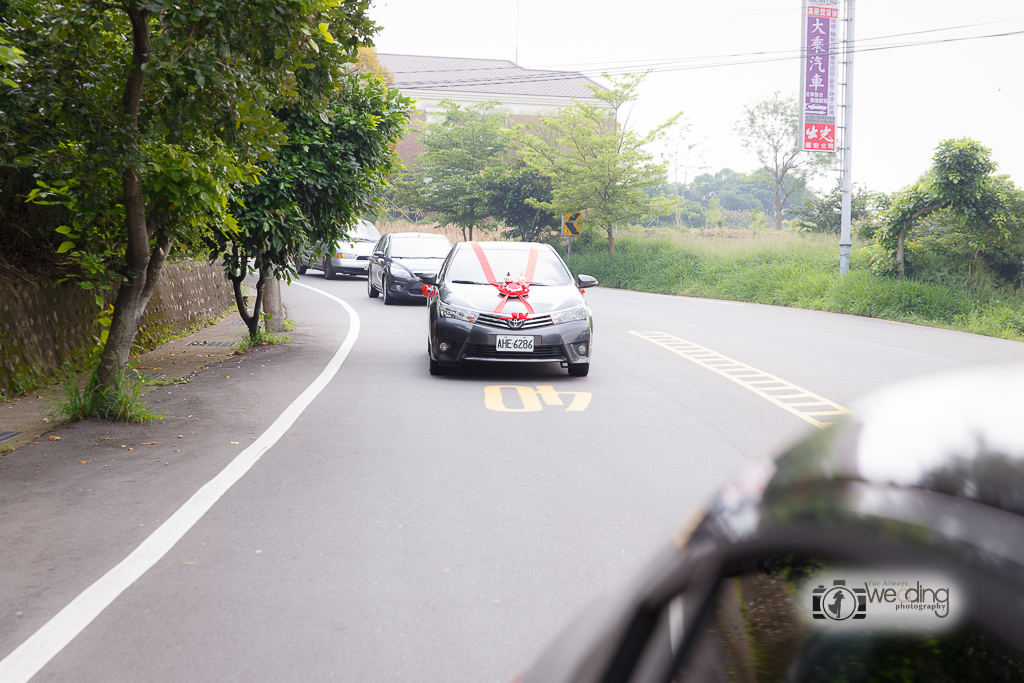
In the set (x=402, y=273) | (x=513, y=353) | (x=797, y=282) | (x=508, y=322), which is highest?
(x=402, y=273)

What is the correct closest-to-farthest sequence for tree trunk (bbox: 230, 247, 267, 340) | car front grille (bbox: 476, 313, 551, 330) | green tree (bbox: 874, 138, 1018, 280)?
car front grille (bbox: 476, 313, 551, 330)
tree trunk (bbox: 230, 247, 267, 340)
green tree (bbox: 874, 138, 1018, 280)

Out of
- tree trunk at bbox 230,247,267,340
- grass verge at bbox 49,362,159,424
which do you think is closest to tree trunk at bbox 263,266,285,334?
tree trunk at bbox 230,247,267,340

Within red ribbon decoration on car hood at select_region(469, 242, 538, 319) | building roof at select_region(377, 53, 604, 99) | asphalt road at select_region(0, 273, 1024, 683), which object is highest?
building roof at select_region(377, 53, 604, 99)

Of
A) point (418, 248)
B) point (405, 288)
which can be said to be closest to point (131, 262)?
point (405, 288)

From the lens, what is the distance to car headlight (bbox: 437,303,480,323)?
32.2 ft

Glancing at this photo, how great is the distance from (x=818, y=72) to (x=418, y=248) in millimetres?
12450

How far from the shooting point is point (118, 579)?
13.1ft

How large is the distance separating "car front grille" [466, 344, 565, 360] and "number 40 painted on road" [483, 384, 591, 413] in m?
0.33

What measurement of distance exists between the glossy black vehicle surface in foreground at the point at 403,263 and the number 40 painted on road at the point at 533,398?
9803 millimetres

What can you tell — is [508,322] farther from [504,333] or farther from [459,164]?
[459,164]

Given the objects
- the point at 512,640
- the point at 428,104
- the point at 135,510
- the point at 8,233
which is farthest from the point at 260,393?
the point at 428,104

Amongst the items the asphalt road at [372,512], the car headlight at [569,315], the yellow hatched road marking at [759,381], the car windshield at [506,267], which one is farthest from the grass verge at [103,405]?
the yellow hatched road marking at [759,381]

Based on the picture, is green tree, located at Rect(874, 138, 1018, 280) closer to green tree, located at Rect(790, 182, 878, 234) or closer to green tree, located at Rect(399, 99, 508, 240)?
green tree, located at Rect(790, 182, 878, 234)

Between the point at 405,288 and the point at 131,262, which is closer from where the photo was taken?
the point at 131,262
